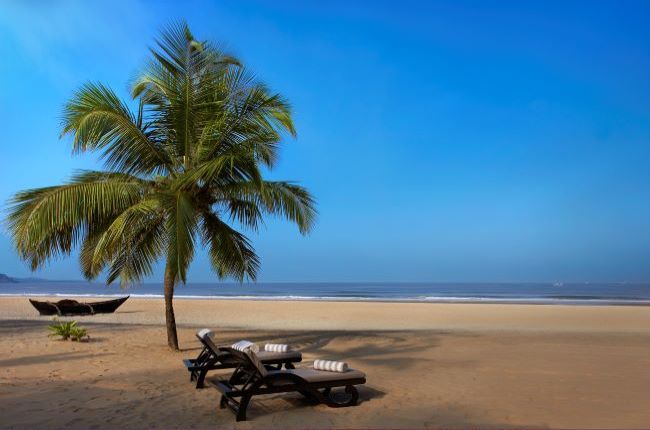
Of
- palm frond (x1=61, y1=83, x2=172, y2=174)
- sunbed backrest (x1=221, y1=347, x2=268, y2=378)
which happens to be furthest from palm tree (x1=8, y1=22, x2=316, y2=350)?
sunbed backrest (x1=221, y1=347, x2=268, y2=378)

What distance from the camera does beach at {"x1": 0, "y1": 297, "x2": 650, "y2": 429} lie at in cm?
569

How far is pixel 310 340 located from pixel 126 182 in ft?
19.4

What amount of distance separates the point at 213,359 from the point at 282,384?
1.73m

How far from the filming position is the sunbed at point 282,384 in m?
5.76

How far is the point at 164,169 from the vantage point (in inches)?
398

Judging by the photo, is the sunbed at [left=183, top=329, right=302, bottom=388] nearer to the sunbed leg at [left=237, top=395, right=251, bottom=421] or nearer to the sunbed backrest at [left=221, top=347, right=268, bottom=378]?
the sunbed backrest at [left=221, top=347, right=268, bottom=378]

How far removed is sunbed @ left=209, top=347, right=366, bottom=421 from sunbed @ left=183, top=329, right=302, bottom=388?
30.2 inches

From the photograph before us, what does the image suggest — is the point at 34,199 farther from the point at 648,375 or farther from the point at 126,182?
the point at 648,375

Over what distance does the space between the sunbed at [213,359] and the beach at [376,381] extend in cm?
24

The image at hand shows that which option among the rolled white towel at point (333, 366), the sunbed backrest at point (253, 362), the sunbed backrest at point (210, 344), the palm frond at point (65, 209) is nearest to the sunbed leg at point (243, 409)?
the sunbed backrest at point (253, 362)

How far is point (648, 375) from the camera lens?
27.4 ft

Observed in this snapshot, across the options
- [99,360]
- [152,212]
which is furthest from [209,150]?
[99,360]

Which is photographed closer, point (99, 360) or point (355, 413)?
point (355, 413)

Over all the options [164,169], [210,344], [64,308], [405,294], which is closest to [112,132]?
[164,169]
